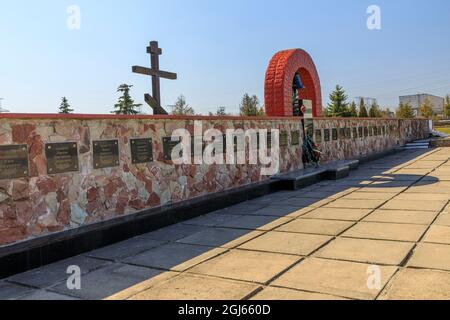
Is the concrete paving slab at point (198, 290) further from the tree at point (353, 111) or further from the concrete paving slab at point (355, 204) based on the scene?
the tree at point (353, 111)

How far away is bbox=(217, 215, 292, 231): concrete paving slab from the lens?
6.25 meters

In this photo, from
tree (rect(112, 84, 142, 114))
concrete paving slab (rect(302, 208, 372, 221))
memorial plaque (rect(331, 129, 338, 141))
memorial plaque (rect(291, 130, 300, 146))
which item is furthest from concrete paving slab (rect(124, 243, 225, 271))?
tree (rect(112, 84, 142, 114))

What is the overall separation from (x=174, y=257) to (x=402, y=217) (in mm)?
3595

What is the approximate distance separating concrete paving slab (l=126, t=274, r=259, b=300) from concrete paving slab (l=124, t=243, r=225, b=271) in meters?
0.44

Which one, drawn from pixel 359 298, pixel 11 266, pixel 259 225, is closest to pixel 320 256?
pixel 359 298

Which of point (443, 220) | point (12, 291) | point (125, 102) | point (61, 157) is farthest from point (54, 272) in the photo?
point (125, 102)

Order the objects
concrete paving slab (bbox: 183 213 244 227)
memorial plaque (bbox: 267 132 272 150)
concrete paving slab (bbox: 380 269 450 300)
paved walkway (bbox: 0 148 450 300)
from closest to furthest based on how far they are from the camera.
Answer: concrete paving slab (bbox: 380 269 450 300) < paved walkway (bbox: 0 148 450 300) < concrete paving slab (bbox: 183 213 244 227) < memorial plaque (bbox: 267 132 272 150)

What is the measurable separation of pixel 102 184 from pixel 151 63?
322 cm

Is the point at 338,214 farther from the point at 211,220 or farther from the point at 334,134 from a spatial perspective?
the point at 334,134

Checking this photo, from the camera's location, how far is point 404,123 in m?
24.5

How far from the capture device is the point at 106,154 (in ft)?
19.6

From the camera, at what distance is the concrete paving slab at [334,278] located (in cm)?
355

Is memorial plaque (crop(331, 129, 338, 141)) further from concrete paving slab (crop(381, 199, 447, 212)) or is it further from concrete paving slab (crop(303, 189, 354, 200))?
concrete paving slab (crop(381, 199, 447, 212))

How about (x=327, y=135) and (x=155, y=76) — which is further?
(x=327, y=135)
